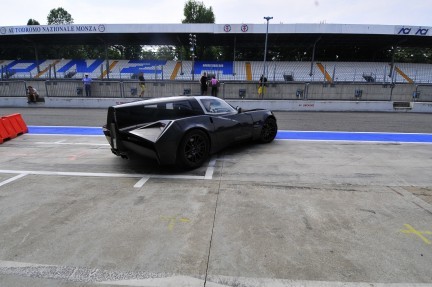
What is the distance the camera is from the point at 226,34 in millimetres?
28922

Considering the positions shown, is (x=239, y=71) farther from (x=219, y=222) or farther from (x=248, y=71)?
(x=219, y=222)

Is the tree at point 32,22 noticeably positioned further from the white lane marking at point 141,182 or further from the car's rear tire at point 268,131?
the white lane marking at point 141,182

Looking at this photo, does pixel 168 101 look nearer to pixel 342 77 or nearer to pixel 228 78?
pixel 228 78

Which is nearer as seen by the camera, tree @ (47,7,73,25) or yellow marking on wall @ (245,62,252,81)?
yellow marking on wall @ (245,62,252,81)

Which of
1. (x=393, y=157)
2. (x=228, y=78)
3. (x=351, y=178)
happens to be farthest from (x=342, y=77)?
(x=351, y=178)

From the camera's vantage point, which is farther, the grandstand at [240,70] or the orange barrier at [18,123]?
the grandstand at [240,70]

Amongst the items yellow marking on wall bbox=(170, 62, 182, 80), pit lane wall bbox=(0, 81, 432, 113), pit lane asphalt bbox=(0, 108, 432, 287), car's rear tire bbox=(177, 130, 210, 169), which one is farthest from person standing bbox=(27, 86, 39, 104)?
car's rear tire bbox=(177, 130, 210, 169)

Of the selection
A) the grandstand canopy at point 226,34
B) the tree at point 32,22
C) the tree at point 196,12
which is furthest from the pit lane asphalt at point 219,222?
the tree at point 32,22

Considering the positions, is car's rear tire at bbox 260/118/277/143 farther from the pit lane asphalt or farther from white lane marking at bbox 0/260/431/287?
white lane marking at bbox 0/260/431/287

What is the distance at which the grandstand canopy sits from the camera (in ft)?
88.2

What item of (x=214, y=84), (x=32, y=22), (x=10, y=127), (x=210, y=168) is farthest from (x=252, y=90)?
(x=32, y=22)

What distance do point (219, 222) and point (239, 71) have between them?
101 feet

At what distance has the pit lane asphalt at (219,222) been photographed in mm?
2402

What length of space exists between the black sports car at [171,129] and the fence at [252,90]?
11.8 metres
